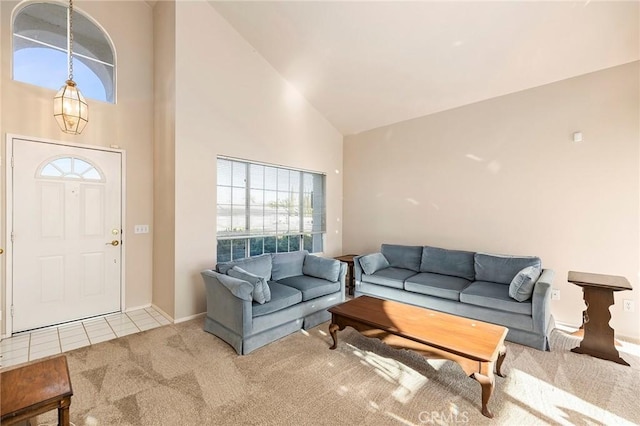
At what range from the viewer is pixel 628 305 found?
3102 millimetres

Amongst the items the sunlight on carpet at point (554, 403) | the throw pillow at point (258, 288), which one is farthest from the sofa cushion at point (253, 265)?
the sunlight on carpet at point (554, 403)

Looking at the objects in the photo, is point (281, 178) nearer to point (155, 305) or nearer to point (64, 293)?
point (155, 305)

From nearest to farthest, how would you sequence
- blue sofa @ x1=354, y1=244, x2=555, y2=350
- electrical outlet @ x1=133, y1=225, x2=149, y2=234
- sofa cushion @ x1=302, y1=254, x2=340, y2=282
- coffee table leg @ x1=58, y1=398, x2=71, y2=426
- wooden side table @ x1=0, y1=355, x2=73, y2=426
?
wooden side table @ x1=0, y1=355, x2=73, y2=426
coffee table leg @ x1=58, y1=398, x2=71, y2=426
blue sofa @ x1=354, y1=244, x2=555, y2=350
sofa cushion @ x1=302, y1=254, x2=340, y2=282
electrical outlet @ x1=133, y1=225, x2=149, y2=234

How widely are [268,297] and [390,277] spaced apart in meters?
1.88

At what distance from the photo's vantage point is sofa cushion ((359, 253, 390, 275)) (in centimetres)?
424

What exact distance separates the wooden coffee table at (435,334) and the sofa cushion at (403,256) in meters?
1.50

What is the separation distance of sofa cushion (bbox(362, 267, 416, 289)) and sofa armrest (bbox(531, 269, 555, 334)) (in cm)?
146

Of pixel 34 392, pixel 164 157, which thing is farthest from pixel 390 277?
pixel 34 392

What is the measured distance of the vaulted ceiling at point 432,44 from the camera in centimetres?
281

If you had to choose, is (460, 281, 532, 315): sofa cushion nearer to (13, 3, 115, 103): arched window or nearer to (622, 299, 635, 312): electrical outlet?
(622, 299, 635, 312): electrical outlet

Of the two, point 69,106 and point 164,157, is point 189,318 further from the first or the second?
point 69,106

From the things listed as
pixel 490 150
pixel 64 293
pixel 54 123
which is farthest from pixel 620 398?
pixel 54 123

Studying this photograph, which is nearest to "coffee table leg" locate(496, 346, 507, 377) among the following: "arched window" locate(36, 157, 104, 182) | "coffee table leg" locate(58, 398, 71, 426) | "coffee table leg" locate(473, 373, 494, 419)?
"coffee table leg" locate(473, 373, 494, 419)

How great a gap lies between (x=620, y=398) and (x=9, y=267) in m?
5.69
